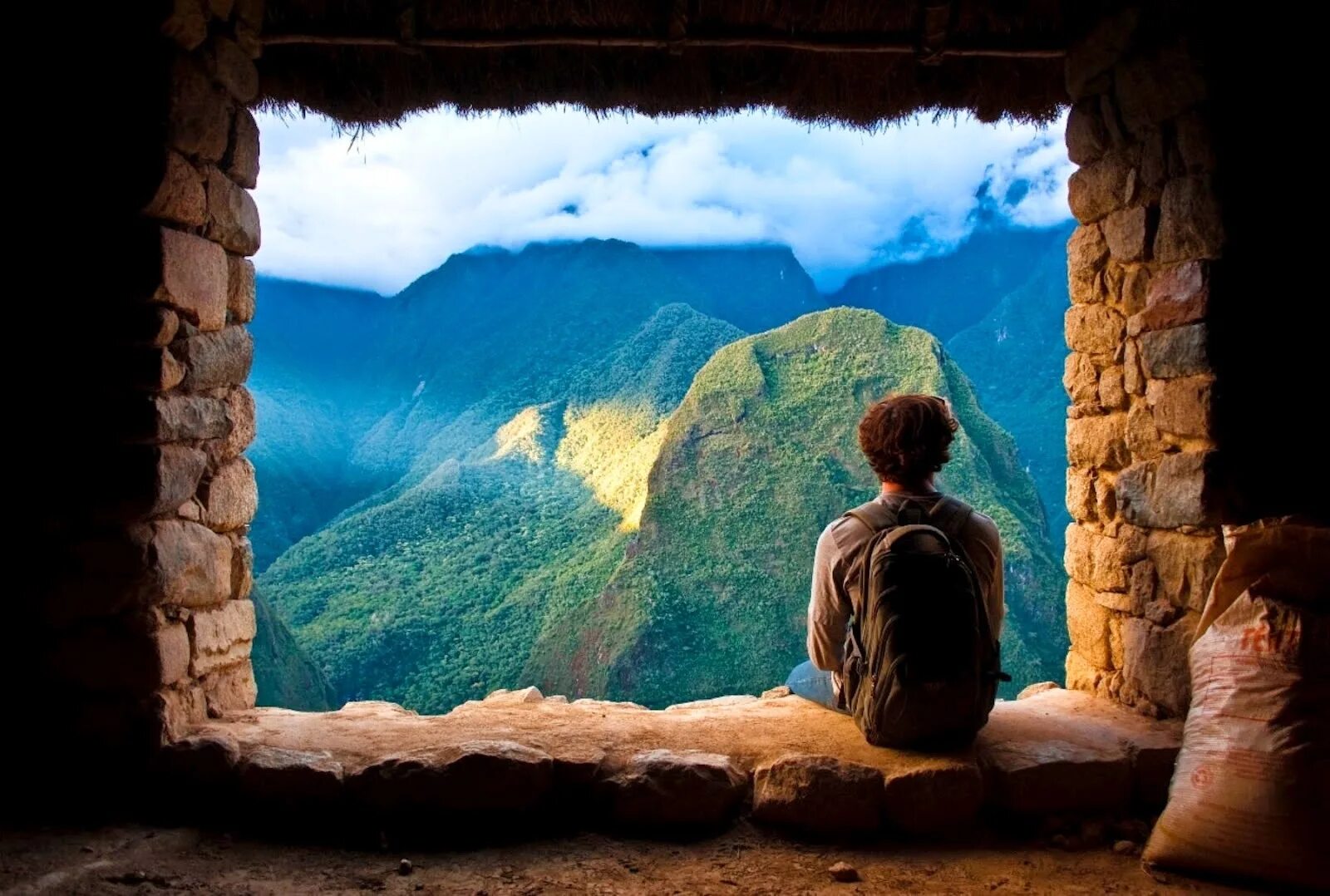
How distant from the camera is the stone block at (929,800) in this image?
2.33 metres

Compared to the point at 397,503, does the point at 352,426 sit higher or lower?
higher

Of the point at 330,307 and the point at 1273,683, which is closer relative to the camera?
the point at 1273,683

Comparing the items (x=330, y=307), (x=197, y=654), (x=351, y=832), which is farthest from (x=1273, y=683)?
(x=330, y=307)

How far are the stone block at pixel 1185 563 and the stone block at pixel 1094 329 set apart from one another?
660 millimetres

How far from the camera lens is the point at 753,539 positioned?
23734 mm

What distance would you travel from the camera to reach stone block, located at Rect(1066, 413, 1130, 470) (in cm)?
297

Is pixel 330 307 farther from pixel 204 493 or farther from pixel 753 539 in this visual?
pixel 204 493

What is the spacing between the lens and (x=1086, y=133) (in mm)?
3105

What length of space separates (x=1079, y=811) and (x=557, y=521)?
23.1 meters

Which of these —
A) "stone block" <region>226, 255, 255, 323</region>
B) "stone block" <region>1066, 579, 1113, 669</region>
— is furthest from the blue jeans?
"stone block" <region>226, 255, 255, 323</region>

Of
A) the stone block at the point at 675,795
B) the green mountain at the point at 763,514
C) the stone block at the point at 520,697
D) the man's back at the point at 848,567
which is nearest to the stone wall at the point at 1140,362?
the man's back at the point at 848,567

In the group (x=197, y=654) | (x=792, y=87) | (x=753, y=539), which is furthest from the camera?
(x=753, y=539)

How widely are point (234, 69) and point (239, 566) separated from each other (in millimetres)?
1634

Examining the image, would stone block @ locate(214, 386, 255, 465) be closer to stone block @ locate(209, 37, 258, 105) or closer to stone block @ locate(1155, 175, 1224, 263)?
stone block @ locate(209, 37, 258, 105)
